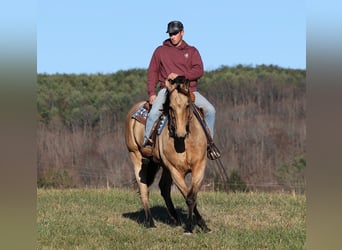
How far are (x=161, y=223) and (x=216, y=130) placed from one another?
121 feet

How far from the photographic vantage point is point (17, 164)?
8.15 ft

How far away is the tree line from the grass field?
16.1 meters

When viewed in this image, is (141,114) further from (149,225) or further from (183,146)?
(149,225)

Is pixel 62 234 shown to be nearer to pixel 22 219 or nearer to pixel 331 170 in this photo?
pixel 22 219

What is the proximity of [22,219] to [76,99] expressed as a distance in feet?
179

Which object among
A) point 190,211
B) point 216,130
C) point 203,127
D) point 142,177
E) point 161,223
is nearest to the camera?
point 190,211

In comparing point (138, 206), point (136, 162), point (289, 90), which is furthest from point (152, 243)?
point (289, 90)

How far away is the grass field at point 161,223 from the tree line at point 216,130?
1605 cm

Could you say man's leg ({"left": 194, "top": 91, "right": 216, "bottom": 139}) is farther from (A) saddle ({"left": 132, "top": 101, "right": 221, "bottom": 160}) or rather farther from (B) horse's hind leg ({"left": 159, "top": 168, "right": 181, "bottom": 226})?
(B) horse's hind leg ({"left": 159, "top": 168, "right": 181, "bottom": 226})

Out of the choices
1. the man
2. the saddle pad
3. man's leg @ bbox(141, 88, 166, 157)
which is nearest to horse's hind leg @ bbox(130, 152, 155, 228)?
the saddle pad

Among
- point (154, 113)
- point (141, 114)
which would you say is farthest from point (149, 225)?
point (141, 114)

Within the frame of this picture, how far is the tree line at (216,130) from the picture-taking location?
39062mm

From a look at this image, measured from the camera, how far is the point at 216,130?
46.2 m

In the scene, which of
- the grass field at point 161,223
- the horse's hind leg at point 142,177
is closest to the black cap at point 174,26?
the horse's hind leg at point 142,177
